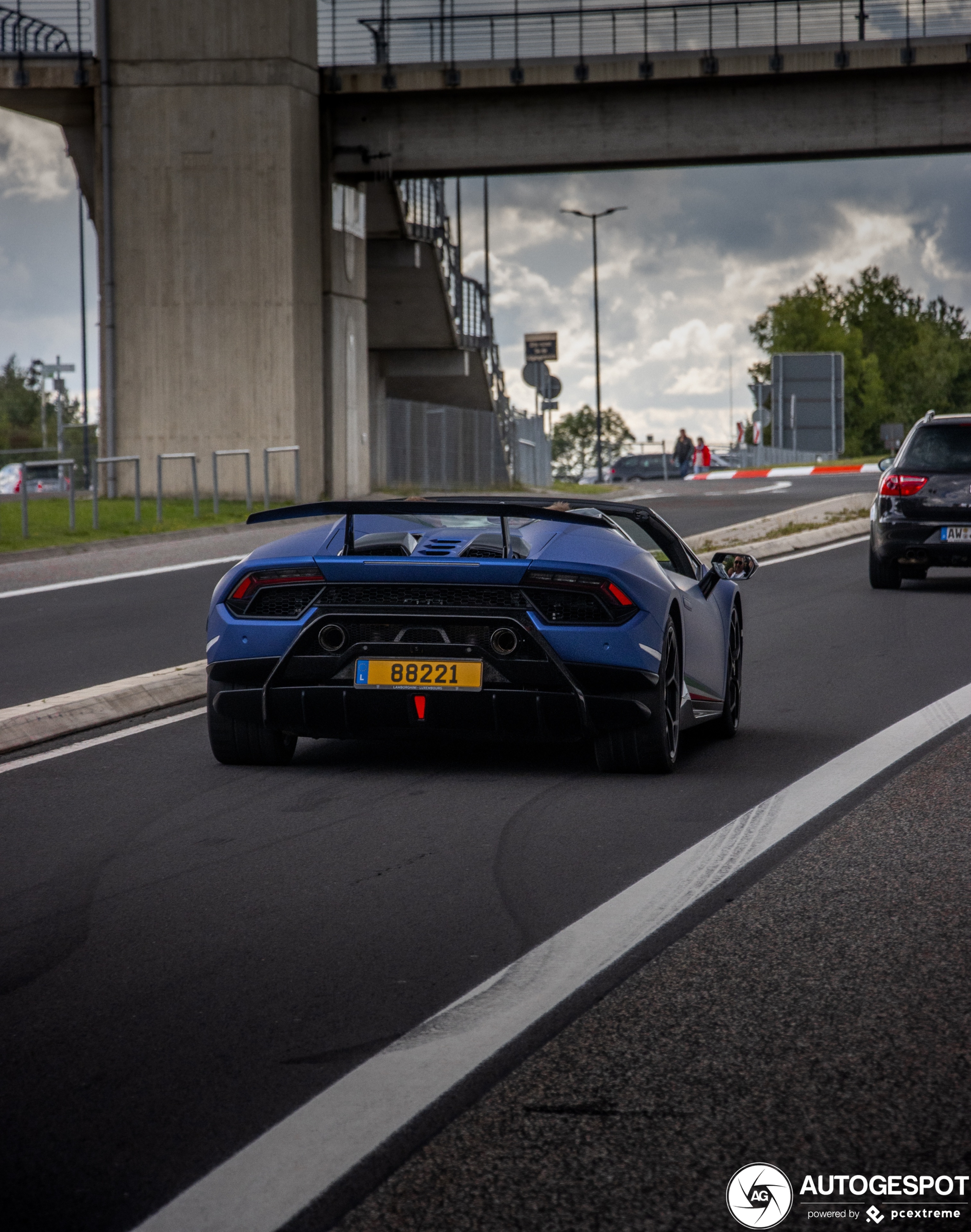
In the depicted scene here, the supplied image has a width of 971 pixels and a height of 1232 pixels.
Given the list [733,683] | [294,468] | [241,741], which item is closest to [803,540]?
[294,468]

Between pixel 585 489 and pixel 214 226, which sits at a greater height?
pixel 214 226

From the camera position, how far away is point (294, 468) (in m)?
33.8

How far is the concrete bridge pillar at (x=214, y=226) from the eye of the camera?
109 feet

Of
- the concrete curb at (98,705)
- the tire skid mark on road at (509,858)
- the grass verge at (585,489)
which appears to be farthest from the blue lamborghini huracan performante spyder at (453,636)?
the grass verge at (585,489)

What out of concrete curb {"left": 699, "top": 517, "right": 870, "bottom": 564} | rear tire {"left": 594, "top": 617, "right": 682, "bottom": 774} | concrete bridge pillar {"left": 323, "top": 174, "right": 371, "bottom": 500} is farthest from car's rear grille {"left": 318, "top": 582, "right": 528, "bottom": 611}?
concrete bridge pillar {"left": 323, "top": 174, "right": 371, "bottom": 500}

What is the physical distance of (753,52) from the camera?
109ft

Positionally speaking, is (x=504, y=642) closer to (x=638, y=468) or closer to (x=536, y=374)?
(x=536, y=374)

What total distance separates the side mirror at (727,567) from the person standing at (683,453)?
51.3 metres

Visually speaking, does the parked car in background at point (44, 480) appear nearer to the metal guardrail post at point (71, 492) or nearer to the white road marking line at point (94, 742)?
the metal guardrail post at point (71, 492)

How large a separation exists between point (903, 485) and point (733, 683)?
28.5 feet

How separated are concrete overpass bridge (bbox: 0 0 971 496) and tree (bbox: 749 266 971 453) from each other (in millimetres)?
103867

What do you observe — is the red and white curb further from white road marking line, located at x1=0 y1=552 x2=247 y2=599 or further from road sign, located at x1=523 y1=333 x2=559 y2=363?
white road marking line, located at x1=0 y1=552 x2=247 y2=599

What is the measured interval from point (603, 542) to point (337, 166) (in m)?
29.0

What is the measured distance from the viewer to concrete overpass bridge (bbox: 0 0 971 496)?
109ft
